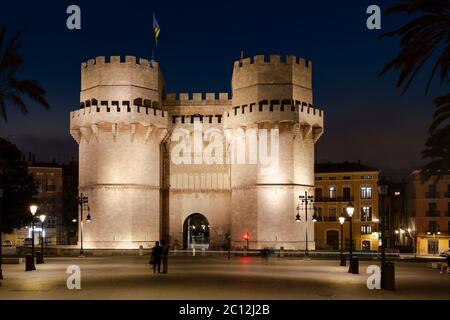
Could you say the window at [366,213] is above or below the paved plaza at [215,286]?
above

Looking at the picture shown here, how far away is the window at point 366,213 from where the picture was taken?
72.2m

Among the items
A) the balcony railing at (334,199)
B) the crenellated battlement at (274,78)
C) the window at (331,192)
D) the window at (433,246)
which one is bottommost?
the window at (433,246)

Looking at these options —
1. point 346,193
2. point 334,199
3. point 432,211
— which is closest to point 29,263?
point 334,199

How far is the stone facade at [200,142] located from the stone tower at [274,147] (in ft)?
0.24

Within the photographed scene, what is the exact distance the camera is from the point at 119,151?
51188 mm

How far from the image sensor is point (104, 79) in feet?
170

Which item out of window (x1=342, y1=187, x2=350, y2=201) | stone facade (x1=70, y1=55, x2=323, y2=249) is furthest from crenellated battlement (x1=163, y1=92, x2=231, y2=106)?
window (x1=342, y1=187, x2=350, y2=201)

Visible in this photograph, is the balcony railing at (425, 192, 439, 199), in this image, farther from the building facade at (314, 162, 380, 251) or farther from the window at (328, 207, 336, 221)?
the window at (328, 207, 336, 221)

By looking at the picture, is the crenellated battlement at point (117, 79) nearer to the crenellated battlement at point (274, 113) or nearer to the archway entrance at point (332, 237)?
the crenellated battlement at point (274, 113)

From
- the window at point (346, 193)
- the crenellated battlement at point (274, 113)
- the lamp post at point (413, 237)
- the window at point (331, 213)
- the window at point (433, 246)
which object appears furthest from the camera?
the window at point (346, 193)

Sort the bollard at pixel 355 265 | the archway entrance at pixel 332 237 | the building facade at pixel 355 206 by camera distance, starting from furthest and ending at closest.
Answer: the building facade at pixel 355 206
the archway entrance at pixel 332 237
the bollard at pixel 355 265

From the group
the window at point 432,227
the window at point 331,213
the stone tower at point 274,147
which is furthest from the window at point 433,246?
the stone tower at point 274,147
